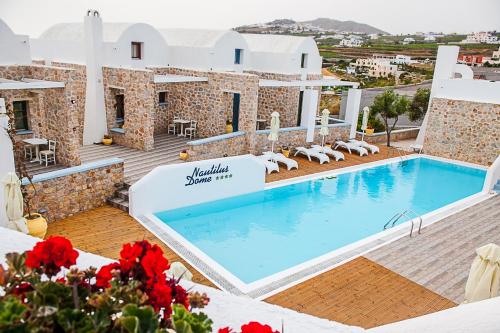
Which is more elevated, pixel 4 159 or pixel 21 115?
pixel 21 115

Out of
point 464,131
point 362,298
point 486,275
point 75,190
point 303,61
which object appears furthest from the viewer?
point 303,61

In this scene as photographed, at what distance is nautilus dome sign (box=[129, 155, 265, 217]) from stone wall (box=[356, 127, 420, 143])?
38.3ft

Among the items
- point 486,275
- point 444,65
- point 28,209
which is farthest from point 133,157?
point 444,65

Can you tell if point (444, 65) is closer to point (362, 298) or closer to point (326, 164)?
point (326, 164)

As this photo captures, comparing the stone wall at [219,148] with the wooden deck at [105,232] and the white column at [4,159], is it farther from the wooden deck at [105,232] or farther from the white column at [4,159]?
the white column at [4,159]

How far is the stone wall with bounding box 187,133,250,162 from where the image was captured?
15.9m

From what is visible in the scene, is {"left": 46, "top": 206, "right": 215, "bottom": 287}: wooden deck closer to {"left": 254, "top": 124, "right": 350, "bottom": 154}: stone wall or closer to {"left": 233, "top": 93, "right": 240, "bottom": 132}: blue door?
{"left": 254, "top": 124, "right": 350, "bottom": 154}: stone wall

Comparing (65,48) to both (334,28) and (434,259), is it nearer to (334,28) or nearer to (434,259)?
(434,259)

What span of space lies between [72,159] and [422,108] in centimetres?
2148

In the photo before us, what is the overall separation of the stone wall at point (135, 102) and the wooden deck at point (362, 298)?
9792mm

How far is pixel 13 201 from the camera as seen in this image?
8969mm

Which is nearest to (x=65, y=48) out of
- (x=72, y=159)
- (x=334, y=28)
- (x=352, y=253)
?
(x=72, y=159)

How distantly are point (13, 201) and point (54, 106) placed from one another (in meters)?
5.73

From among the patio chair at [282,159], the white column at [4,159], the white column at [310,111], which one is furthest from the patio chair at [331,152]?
the white column at [4,159]
